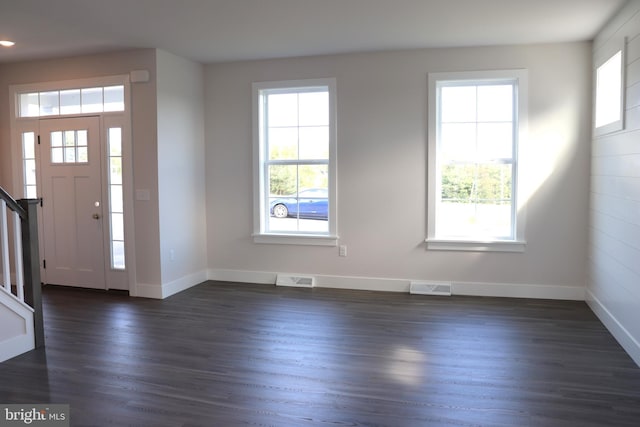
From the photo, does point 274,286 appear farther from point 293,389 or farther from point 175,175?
point 293,389

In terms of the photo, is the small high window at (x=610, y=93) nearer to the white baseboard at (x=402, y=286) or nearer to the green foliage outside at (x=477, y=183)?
the green foliage outside at (x=477, y=183)

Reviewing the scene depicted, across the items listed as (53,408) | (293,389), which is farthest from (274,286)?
(53,408)

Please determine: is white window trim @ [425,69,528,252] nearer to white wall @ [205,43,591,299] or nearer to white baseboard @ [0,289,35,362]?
white wall @ [205,43,591,299]

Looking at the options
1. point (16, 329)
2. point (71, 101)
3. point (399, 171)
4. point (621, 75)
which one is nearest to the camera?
point (16, 329)

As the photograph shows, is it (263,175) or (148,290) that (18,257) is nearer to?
(148,290)

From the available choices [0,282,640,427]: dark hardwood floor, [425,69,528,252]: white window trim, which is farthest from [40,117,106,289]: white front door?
[425,69,528,252]: white window trim

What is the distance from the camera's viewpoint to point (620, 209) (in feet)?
12.2

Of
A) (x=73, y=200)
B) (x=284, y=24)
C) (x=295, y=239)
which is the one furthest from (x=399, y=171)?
(x=73, y=200)

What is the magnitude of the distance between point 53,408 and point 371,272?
3460 millimetres

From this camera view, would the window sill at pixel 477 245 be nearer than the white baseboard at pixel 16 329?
No

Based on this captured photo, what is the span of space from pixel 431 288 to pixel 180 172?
3056 mm

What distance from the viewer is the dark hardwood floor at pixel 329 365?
2.60m

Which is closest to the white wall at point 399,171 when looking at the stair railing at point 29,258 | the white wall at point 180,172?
the white wall at point 180,172

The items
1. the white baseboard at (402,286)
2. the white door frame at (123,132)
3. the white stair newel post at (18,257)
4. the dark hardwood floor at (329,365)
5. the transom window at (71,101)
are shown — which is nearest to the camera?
the dark hardwood floor at (329,365)
